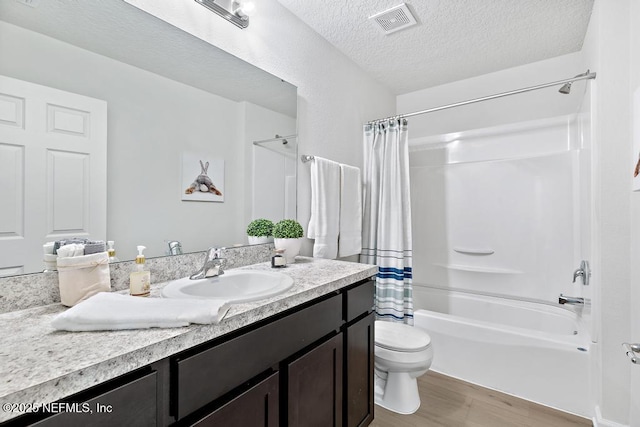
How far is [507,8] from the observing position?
1.88 meters

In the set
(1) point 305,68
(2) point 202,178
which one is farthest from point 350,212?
(2) point 202,178

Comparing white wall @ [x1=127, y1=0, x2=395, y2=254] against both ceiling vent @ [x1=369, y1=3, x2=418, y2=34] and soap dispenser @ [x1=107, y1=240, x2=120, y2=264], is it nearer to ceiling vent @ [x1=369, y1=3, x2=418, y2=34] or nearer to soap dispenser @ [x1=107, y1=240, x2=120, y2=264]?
ceiling vent @ [x1=369, y1=3, x2=418, y2=34]

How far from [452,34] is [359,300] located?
196 cm

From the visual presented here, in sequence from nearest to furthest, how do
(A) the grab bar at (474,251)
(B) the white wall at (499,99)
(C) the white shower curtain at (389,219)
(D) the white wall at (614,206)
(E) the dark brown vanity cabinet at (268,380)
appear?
(E) the dark brown vanity cabinet at (268,380) → (D) the white wall at (614,206) → (C) the white shower curtain at (389,219) → (B) the white wall at (499,99) → (A) the grab bar at (474,251)

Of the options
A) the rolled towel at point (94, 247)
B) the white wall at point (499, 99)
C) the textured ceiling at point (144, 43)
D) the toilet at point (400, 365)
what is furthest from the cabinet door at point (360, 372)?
the white wall at point (499, 99)

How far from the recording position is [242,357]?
2.84 feet

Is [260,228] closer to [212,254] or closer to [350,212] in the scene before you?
[212,254]

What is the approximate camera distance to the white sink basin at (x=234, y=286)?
1.01 meters

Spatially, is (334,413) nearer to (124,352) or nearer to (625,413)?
(124,352)

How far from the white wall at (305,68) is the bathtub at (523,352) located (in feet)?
3.93

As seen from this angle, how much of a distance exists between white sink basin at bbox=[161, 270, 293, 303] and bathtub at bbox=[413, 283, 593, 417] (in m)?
1.42

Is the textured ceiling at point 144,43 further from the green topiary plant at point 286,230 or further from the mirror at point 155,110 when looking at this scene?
the green topiary plant at point 286,230

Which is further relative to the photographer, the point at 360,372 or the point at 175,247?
the point at 360,372

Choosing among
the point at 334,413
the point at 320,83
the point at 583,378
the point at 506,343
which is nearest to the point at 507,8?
the point at 320,83
